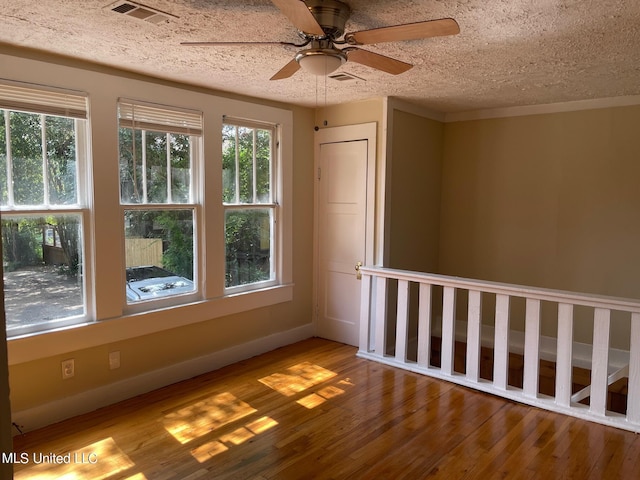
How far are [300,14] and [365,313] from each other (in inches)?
111


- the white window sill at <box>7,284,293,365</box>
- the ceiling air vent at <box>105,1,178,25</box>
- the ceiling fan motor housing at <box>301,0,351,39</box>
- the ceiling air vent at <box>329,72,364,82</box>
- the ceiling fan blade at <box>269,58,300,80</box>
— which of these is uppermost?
the ceiling air vent at <box>329,72,364,82</box>

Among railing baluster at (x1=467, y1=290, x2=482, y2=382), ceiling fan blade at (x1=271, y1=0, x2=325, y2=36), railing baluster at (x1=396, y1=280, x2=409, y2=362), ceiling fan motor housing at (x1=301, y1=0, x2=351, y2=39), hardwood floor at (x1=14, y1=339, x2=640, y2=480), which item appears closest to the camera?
ceiling fan blade at (x1=271, y1=0, x2=325, y2=36)

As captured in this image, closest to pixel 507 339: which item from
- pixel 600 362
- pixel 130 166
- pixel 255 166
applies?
pixel 600 362

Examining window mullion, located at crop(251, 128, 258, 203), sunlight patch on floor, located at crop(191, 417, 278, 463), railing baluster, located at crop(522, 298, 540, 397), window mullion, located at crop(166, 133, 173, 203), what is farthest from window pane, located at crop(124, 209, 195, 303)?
railing baluster, located at crop(522, 298, 540, 397)

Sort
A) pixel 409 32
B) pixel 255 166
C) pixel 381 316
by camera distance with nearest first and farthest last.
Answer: pixel 409 32 < pixel 381 316 < pixel 255 166

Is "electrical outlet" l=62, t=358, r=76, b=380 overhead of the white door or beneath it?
beneath

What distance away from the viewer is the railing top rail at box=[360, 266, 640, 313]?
291 cm

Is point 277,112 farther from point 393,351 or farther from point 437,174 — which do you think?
point 393,351

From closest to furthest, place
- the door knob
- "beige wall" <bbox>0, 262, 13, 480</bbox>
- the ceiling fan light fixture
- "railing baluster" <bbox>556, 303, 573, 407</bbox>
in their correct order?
"beige wall" <bbox>0, 262, 13, 480</bbox>, the ceiling fan light fixture, "railing baluster" <bbox>556, 303, 573, 407</bbox>, the door knob

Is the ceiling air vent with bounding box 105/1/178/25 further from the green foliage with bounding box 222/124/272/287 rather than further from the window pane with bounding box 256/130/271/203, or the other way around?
the window pane with bounding box 256/130/271/203

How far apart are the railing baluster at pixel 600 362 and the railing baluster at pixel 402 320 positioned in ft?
4.43

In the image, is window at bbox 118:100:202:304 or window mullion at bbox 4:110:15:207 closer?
window mullion at bbox 4:110:15:207

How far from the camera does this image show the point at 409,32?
197 cm

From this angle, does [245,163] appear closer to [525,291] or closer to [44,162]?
[44,162]
